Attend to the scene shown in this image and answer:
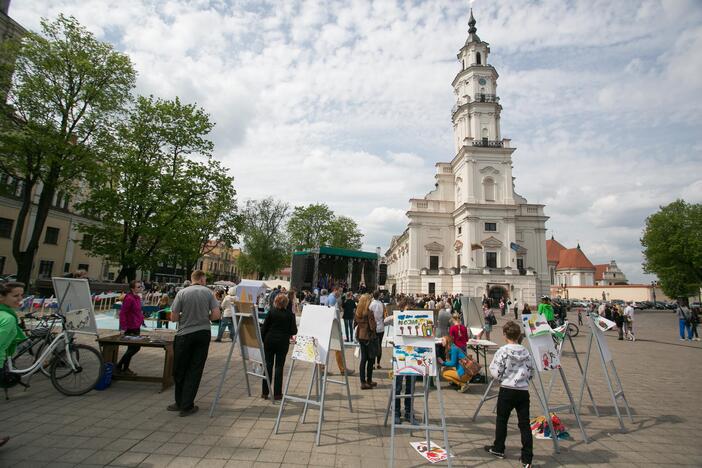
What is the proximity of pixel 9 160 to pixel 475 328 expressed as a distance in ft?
75.3

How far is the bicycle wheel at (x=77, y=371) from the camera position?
18.3ft

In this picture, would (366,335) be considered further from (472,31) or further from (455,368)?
(472,31)

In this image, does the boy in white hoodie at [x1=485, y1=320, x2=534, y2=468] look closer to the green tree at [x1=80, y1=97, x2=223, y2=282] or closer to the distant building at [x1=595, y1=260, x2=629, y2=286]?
the green tree at [x1=80, y1=97, x2=223, y2=282]

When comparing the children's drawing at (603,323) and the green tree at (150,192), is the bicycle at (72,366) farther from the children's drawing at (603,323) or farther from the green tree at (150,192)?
Answer: the green tree at (150,192)

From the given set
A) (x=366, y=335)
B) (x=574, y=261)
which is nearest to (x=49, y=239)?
(x=366, y=335)

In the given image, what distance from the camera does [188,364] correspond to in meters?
5.10

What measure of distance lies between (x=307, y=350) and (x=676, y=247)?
57535mm

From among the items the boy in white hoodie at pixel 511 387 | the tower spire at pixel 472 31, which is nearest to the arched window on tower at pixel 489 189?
the tower spire at pixel 472 31

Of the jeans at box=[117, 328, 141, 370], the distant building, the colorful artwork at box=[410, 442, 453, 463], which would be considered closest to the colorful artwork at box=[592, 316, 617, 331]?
the colorful artwork at box=[410, 442, 453, 463]

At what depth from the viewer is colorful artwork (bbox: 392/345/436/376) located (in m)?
4.32

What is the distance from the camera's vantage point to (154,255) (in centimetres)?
2141

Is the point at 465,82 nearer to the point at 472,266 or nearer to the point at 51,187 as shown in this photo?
the point at 472,266

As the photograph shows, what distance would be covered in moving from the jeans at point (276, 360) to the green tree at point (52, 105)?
60.6 ft

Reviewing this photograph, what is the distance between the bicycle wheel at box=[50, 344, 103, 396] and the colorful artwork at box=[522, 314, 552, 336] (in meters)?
6.63
